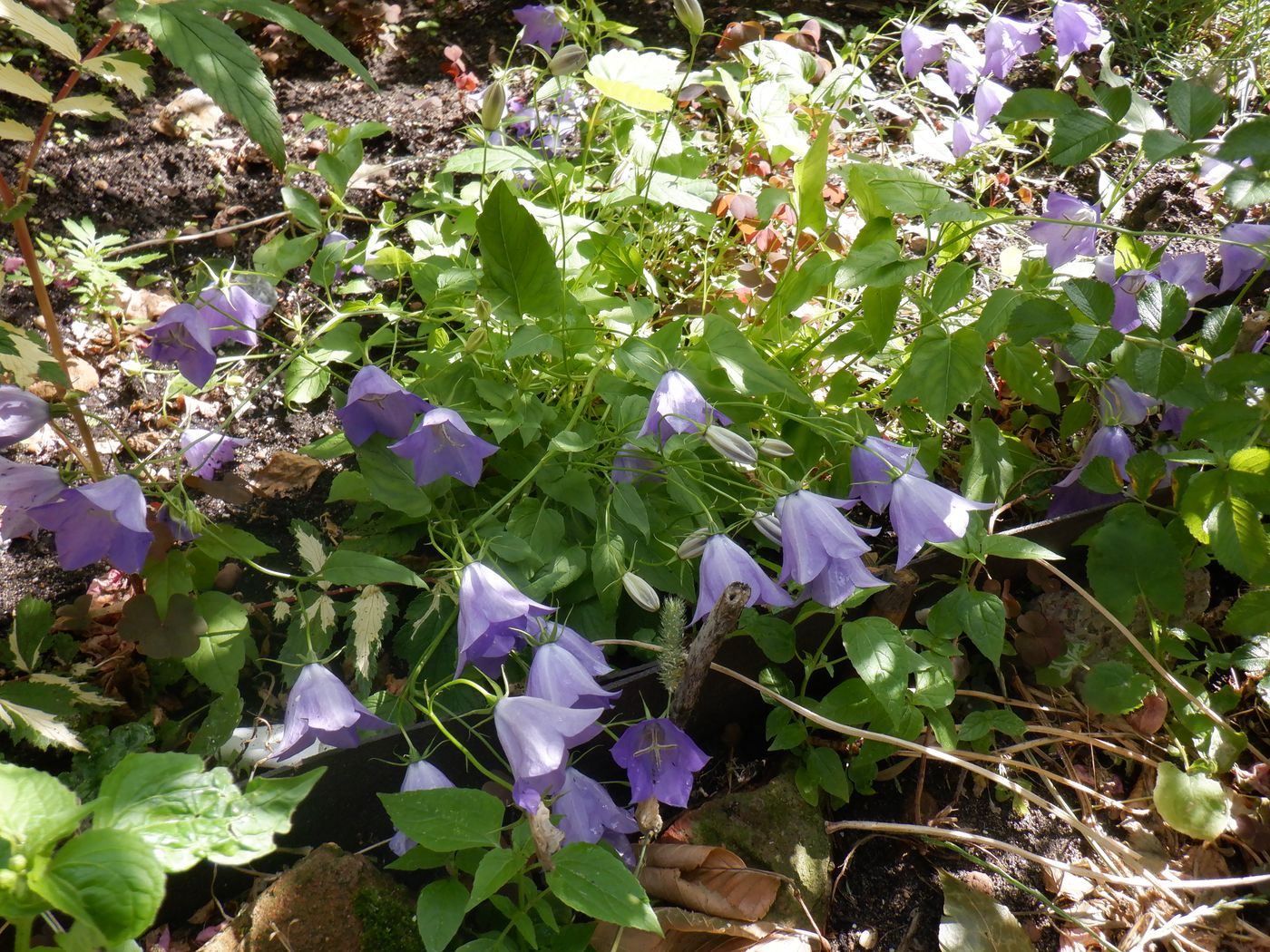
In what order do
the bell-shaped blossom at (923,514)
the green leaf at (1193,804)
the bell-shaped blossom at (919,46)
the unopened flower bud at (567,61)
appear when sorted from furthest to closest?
the bell-shaped blossom at (919,46), the unopened flower bud at (567,61), the green leaf at (1193,804), the bell-shaped blossom at (923,514)

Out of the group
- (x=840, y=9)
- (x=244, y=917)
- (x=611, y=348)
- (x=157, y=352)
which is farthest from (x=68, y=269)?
(x=840, y=9)

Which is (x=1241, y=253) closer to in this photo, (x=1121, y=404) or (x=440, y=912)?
(x=1121, y=404)

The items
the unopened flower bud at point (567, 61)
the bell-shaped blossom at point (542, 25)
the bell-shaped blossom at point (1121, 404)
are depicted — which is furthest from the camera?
the bell-shaped blossom at point (542, 25)

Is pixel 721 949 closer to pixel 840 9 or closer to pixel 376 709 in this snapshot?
pixel 376 709

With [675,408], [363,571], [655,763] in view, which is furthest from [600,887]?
[675,408]

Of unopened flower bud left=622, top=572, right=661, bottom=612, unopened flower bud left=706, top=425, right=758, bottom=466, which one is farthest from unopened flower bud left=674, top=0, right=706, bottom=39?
unopened flower bud left=622, top=572, right=661, bottom=612

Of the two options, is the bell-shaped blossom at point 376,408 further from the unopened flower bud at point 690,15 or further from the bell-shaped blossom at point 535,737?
the unopened flower bud at point 690,15

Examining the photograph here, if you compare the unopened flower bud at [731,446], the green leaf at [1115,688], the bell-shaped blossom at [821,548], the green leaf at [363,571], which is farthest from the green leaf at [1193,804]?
the green leaf at [363,571]
